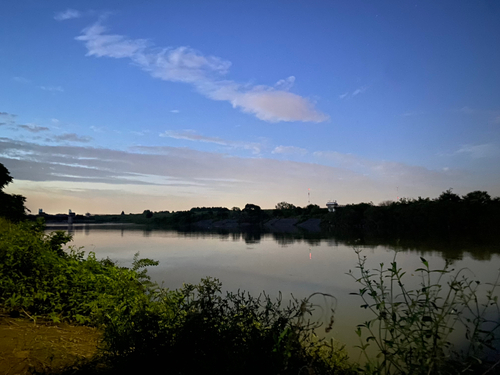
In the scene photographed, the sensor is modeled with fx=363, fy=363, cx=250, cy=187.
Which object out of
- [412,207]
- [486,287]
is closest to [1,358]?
[486,287]

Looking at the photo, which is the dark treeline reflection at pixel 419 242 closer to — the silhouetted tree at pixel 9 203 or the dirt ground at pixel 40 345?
the dirt ground at pixel 40 345

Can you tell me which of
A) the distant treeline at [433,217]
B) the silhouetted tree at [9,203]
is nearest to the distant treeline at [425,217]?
the distant treeline at [433,217]

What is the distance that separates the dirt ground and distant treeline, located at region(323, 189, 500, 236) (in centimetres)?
4348

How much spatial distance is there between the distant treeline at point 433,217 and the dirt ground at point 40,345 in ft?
143

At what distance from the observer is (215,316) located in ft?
11.4

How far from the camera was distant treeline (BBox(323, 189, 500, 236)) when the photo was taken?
44281 millimetres

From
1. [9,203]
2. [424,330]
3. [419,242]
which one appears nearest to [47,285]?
[424,330]

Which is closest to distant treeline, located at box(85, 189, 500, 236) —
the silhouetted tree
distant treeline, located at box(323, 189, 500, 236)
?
distant treeline, located at box(323, 189, 500, 236)

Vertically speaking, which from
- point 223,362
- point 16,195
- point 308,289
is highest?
point 16,195

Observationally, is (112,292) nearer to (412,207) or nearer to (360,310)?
(360,310)

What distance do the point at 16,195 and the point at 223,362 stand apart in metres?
15.2

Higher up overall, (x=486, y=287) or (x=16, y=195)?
(x=16, y=195)

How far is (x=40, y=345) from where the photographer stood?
378 centimetres

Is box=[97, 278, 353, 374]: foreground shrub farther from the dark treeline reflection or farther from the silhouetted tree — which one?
the silhouetted tree
